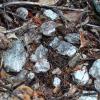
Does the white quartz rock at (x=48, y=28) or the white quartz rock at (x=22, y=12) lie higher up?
the white quartz rock at (x=22, y=12)

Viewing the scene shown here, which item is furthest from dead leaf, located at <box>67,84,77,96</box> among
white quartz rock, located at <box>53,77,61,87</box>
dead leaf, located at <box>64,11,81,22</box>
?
dead leaf, located at <box>64,11,81,22</box>

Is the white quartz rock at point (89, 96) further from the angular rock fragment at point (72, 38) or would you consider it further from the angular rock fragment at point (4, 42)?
the angular rock fragment at point (4, 42)

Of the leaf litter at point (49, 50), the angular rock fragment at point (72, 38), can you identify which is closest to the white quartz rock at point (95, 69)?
the leaf litter at point (49, 50)

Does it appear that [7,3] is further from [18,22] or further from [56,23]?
[56,23]

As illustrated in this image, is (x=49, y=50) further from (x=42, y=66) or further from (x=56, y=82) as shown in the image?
(x=56, y=82)

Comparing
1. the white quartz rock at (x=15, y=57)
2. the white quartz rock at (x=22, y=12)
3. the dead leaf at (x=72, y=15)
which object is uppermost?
the white quartz rock at (x=22, y=12)

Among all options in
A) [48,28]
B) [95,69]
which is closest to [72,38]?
[48,28]
